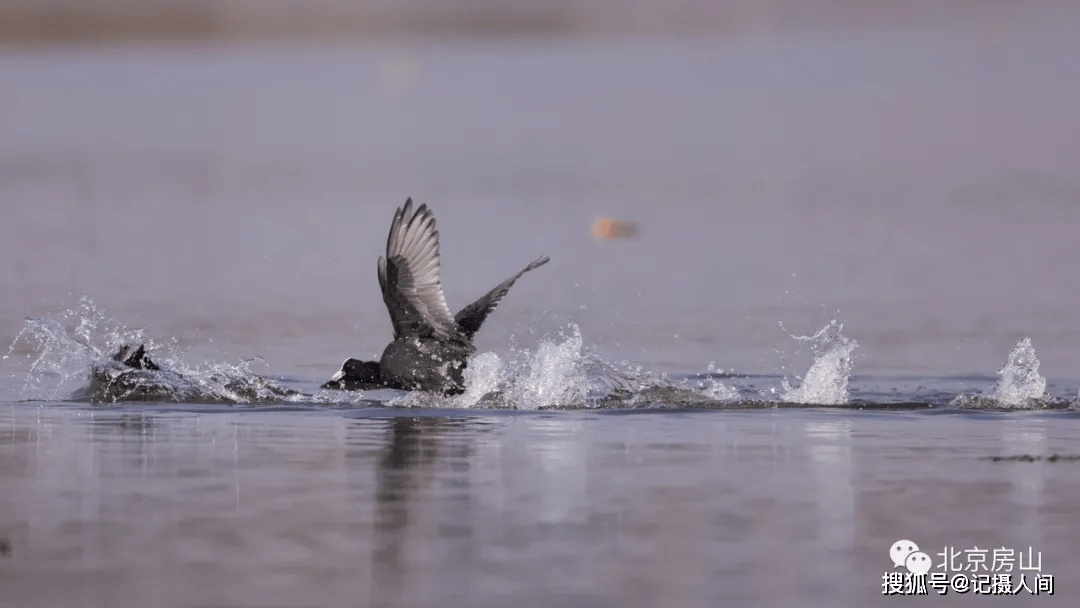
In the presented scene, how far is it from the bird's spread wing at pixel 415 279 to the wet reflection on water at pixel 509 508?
1.74 meters

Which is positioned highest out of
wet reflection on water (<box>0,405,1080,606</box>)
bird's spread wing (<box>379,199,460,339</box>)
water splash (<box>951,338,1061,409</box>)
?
bird's spread wing (<box>379,199,460,339</box>)

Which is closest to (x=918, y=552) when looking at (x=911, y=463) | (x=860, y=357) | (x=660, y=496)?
(x=660, y=496)

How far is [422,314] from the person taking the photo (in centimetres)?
1420

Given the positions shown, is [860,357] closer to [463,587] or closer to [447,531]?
[447,531]

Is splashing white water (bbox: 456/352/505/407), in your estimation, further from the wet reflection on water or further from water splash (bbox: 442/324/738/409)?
the wet reflection on water

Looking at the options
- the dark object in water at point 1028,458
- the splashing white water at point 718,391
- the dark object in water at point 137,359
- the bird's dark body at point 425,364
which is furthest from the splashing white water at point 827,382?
the dark object in water at point 137,359

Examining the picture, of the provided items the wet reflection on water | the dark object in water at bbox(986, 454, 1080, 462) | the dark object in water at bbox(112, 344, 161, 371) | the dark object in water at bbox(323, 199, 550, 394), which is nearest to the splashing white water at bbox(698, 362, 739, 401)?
the wet reflection on water

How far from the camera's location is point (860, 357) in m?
17.0

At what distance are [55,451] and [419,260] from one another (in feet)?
13.5

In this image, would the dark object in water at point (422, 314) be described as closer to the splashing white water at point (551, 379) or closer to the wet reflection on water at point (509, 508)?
the splashing white water at point (551, 379)

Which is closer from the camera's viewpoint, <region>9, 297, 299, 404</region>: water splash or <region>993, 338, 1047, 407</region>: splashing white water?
<region>993, 338, 1047, 407</region>: splashing white water

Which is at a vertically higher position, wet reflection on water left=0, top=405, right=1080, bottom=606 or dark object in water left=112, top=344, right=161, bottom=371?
dark object in water left=112, top=344, right=161, bottom=371

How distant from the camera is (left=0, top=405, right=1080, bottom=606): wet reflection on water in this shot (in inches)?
267

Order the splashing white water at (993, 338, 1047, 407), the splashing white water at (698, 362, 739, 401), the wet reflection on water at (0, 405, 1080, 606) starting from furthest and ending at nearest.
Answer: the splashing white water at (698, 362, 739, 401) → the splashing white water at (993, 338, 1047, 407) → the wet reflection on water at (0, 405, 1080, 606)
